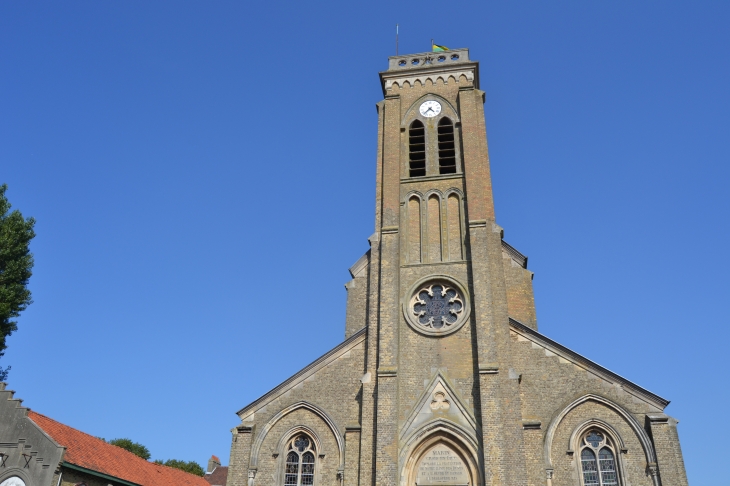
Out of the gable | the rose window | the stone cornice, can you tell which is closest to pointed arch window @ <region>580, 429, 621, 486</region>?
the gable

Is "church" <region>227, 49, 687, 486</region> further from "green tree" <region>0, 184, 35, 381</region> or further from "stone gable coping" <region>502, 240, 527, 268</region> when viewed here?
"green tree" <region>0, 184, 35, 381</region>

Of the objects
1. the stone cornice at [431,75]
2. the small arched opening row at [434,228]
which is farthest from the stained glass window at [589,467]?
the stone cornice at [431,75]

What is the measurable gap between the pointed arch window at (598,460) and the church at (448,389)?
32 millimetres

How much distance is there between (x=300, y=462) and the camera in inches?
789

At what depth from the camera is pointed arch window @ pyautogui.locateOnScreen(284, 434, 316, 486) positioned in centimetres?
1975

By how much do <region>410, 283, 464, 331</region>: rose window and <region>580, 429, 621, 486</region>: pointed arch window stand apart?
5.74 metres

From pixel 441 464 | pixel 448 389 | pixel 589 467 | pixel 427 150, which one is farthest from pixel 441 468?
pixel 427 150

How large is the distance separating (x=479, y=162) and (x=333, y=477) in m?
13.3

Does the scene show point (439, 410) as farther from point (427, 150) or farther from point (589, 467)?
point (427, 150)

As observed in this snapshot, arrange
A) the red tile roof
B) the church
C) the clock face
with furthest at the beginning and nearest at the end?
the clock face
the red tile roof
the church

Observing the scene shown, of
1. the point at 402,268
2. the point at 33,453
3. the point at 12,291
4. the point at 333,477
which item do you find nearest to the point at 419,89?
the point at 402,268

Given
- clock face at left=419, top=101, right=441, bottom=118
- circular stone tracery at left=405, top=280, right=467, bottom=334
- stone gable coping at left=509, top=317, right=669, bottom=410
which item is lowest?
stone gable coping at left=509, top=317, right=669, bottom=410

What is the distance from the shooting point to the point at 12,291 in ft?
75.8

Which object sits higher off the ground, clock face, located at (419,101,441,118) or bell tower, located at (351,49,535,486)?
clock face, located at (419,101,441,118)
